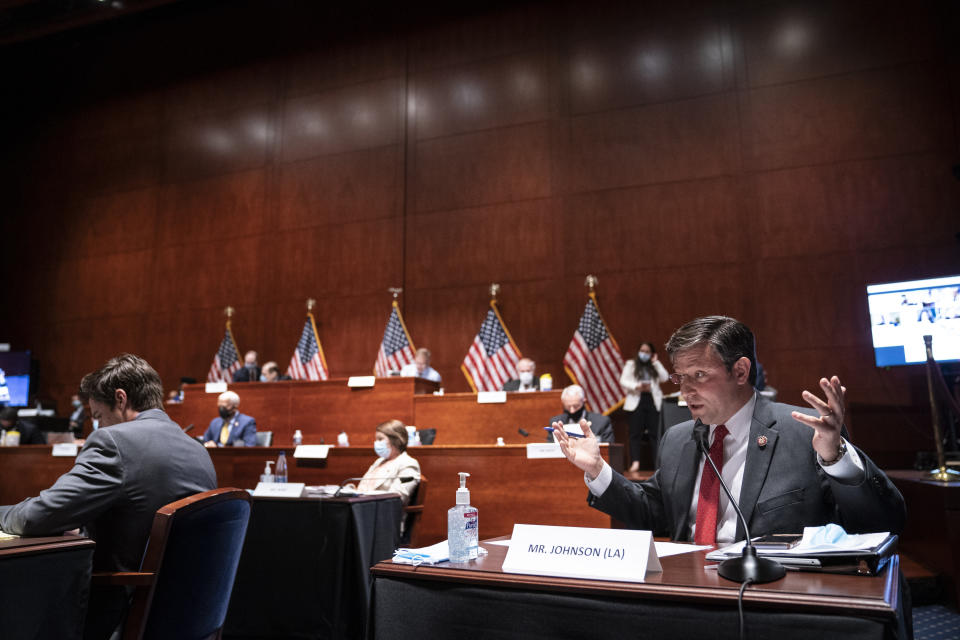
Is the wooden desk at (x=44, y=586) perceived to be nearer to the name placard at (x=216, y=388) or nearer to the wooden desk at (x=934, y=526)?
the wooden desk at (x=934, y=526)

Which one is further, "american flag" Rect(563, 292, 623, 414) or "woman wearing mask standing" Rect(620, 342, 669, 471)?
"american flag" Rect(563, 292, 623, 414)

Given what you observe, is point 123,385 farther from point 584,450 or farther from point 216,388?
point 216,388

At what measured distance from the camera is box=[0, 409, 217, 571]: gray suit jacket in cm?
184

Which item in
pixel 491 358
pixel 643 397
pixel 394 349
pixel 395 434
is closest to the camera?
pixel 395 434

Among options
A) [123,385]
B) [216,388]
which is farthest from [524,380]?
[123,385]

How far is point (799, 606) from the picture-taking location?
104cm

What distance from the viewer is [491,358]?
7.71m

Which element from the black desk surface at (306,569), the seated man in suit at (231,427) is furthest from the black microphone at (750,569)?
the seated man in suit at (231,427)

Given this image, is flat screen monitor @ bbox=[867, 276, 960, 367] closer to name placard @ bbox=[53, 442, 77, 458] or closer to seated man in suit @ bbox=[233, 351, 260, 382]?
seated man in suit @ bbox=[233, 351, 260, 382]

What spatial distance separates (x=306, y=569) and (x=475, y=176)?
6.15 meters

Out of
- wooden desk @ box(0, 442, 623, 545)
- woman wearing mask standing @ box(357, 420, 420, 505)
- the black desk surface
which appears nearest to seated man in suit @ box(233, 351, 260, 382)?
wooden desk @ box(0, 442, 623, 545)

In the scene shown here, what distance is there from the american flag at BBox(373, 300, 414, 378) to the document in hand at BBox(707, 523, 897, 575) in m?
6.80

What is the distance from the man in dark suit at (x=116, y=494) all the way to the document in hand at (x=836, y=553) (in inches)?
60.4

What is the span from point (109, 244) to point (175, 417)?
4286mm
